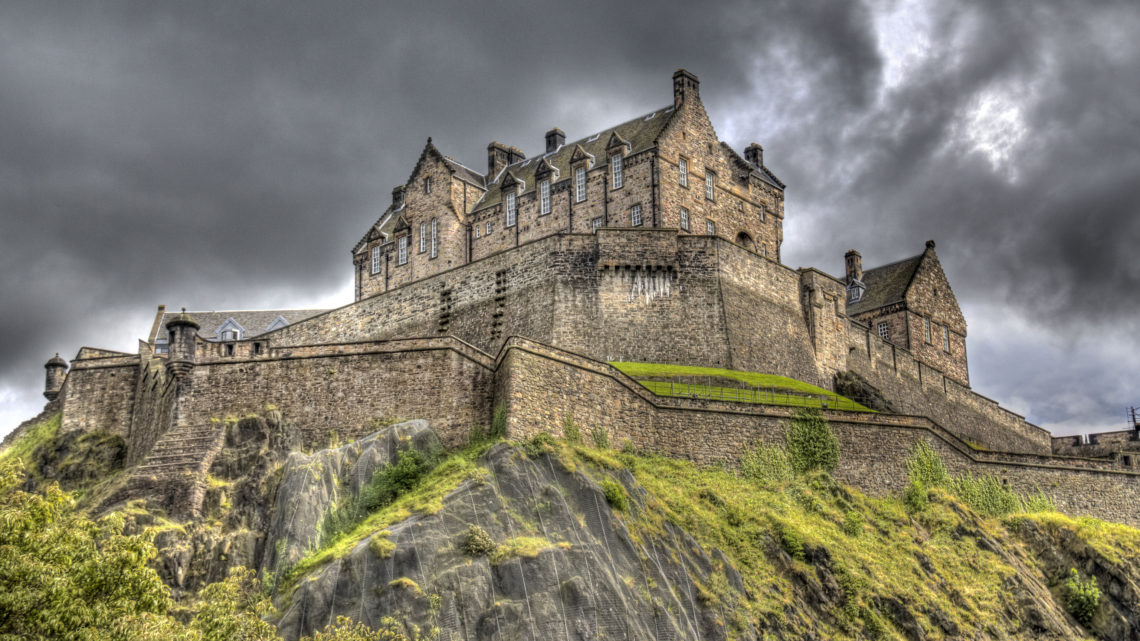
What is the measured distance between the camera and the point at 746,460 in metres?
49.2

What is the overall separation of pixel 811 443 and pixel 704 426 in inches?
199

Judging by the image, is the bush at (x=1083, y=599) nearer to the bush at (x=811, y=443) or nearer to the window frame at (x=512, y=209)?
the bush at (x=811, y=443)

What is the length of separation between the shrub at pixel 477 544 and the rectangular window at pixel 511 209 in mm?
33837

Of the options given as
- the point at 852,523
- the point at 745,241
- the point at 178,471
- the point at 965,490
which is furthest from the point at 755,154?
the point at 178,471

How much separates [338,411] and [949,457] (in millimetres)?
27228

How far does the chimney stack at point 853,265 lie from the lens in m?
83.4

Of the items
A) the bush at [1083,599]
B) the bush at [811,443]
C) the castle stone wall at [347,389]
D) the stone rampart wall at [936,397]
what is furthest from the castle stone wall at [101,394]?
the bush at [1083,599]

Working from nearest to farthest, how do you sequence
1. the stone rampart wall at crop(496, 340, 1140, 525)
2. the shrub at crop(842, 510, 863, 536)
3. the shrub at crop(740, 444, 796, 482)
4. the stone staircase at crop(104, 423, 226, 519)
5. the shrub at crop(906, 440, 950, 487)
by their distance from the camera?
the stone staircase at crop(104, 423, 226, 519) → the stone rampart wall at crop(496, 340, 1140, 525) → the shrub at crop(842, 510, 863, 536) → the shrub at crop(740, 444, 796, 482) → the shrub at crop(906, 440, 950, 487)

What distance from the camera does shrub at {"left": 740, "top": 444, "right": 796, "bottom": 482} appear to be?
49000mm

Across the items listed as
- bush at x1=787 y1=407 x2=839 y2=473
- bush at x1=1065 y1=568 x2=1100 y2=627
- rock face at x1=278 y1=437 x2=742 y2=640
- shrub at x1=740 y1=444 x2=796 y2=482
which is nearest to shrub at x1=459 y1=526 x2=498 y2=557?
rock face at x1=278 y1=437 x2=742 y2=640

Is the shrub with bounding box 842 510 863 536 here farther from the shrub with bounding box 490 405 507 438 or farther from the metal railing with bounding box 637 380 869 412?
the shrub with bounding box 490 405 507 438

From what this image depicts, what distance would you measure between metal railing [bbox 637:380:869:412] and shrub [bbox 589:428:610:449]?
3.69 m

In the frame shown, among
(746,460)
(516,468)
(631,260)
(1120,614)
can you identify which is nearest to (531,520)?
(516,468)

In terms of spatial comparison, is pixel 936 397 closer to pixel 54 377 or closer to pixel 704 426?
pixel 704 426
